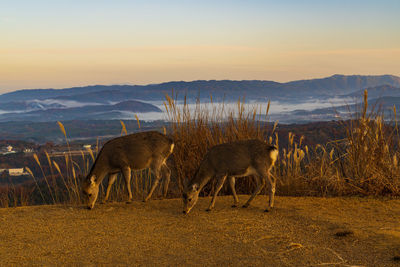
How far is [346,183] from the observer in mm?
9477

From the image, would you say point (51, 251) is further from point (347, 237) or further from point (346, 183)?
point (346, 183)

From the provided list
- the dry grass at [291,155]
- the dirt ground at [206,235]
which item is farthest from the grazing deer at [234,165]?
the dry grass at [291,155]

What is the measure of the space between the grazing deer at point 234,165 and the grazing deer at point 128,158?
1106 mm

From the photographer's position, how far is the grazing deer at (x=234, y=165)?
7613 millimetres

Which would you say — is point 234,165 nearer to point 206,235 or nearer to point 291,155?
point 206,235

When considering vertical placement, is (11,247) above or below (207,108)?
below

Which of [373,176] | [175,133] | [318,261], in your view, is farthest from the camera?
[175,133]

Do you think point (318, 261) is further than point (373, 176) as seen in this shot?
No

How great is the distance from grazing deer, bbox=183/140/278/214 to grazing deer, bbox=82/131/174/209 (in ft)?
3.63

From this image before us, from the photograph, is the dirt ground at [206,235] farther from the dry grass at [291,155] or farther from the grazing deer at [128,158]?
the dry grass at [291,155]

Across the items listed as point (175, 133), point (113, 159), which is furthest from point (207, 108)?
point (113, 159)

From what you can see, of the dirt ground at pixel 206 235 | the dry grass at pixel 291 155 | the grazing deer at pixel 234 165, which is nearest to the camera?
the dirt ground at pixel 206 235

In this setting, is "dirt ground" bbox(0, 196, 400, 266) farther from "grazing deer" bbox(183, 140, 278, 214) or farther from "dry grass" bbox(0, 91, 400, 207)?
"dry grass" bbox(0, 91, 400, 207)

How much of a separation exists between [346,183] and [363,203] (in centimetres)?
95
